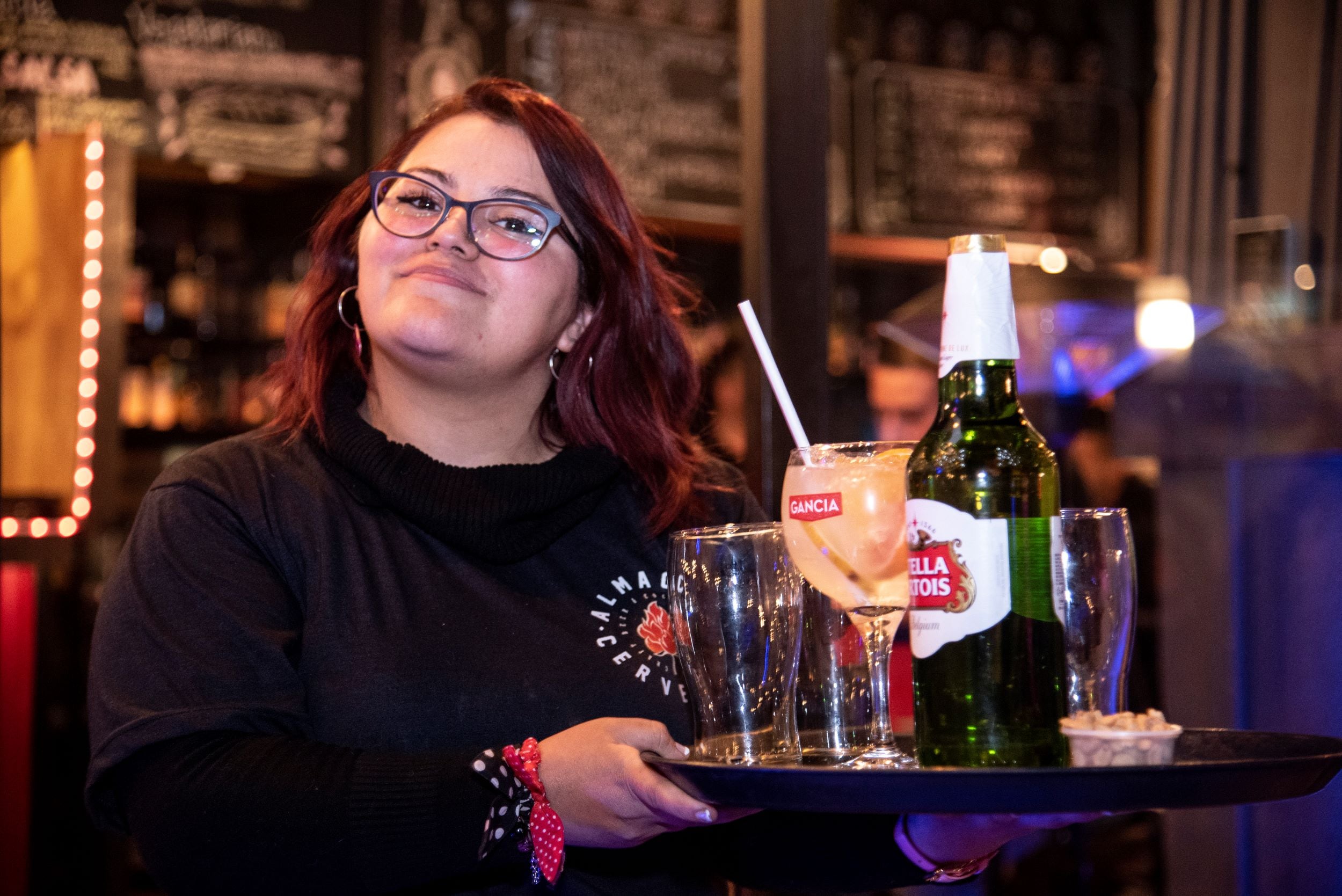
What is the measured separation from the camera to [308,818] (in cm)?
107

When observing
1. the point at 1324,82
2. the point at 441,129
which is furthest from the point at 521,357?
the point at 1324,82

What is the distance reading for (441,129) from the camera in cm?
150

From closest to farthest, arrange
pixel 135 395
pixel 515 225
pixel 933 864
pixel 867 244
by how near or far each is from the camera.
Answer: pixel 933 864, pixel 515 225, pixel 135 395, pixel 867 244

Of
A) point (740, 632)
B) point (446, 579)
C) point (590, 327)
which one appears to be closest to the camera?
point (740, 632)

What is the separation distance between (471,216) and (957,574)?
2.52 feet

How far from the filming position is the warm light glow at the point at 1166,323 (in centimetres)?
300

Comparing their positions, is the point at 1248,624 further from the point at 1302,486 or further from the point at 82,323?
the point at 82,323

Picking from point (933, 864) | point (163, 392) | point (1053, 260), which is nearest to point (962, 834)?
point (933, 864)

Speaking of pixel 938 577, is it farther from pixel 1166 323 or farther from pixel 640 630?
pixel 1166 323

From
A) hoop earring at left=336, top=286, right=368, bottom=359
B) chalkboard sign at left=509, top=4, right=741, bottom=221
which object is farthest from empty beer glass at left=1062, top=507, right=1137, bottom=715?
chalkboard sign at left=509, top=4, right=741, bottom=221

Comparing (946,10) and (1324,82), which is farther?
(946,10)

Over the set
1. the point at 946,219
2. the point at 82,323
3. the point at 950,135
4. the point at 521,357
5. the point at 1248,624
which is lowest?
the point at 1248,624

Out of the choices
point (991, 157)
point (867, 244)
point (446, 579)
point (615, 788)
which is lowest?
point (615, 788)

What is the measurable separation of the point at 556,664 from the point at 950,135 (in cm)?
360
